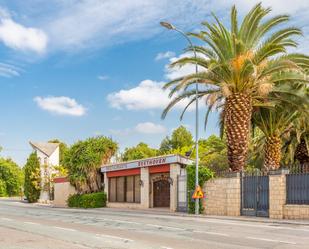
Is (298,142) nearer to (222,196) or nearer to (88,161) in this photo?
(222,196)


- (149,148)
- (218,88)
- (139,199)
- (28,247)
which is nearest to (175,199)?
(139,199)

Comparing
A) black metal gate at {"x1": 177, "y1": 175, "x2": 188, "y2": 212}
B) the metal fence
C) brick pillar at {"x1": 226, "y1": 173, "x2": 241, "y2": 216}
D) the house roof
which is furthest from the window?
the house roof

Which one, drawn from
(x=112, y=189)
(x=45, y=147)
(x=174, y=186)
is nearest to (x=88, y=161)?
(x=112, y=189)

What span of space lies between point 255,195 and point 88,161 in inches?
841

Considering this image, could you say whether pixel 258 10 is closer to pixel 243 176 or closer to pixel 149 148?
pixel 243 176

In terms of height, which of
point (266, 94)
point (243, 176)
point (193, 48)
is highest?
point (193, 48)

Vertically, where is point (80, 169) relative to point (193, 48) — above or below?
below

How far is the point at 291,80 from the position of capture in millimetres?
27547

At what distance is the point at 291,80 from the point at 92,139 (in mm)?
22680

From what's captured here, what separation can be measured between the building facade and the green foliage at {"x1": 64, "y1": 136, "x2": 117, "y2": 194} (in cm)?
126

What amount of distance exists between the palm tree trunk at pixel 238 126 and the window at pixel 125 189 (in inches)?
510

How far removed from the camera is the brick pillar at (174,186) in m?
33.4

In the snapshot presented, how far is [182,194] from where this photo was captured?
107 feet

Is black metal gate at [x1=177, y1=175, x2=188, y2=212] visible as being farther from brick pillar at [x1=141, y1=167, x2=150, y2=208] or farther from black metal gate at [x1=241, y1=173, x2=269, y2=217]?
black metal gate at [x1=241, y1=173, x2=269, y2=217]
